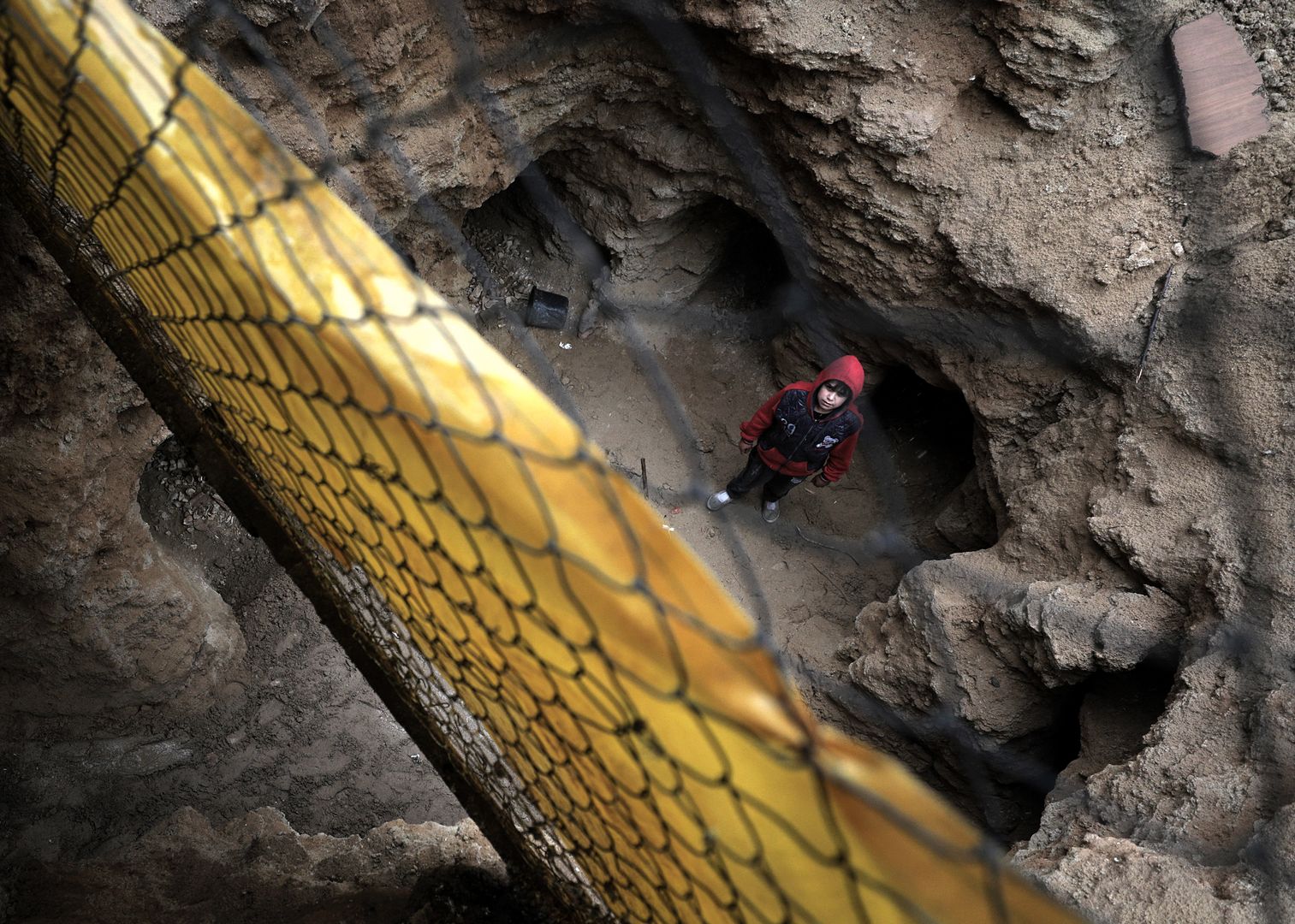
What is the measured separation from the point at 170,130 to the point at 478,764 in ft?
3.83

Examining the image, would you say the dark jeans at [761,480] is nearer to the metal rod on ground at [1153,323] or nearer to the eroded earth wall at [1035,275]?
the eroded earth wall at [1035,275]

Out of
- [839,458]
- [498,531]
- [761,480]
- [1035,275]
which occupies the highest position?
[498,531]

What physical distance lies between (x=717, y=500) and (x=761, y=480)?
25 centimetres

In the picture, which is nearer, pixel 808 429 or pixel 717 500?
pixel 808 429

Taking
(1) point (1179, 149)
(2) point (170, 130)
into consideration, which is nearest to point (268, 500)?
(2) point (170, 130)

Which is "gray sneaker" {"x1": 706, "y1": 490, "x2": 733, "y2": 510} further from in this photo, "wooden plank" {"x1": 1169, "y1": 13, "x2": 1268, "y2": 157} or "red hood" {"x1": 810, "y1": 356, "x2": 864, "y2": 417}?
"wooden plank" {"x1": 1169, "y1": 13, "x2": 1268, "y2": 157}

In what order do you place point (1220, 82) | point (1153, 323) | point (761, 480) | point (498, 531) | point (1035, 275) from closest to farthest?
1. point (498, 531)
2. point (1220, 82)
3. point (1153, 323)
4. point (1035, 275)
5. point (761, 480)

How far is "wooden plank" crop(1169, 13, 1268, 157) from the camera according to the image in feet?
8.61

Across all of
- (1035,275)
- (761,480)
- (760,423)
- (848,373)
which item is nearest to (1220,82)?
(1035,275)

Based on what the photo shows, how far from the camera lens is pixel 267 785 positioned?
3.38 m

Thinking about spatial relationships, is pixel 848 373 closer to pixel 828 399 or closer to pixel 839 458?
pixel 828 399

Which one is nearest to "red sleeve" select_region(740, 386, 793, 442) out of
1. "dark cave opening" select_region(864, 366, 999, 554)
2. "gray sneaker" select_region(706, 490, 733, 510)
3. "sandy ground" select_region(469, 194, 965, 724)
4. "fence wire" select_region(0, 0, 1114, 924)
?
"gray sneaker" select_region(706, 490, 733, 510)

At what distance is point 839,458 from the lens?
3713mm

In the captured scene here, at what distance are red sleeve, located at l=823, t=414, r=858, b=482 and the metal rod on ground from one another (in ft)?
3.78
